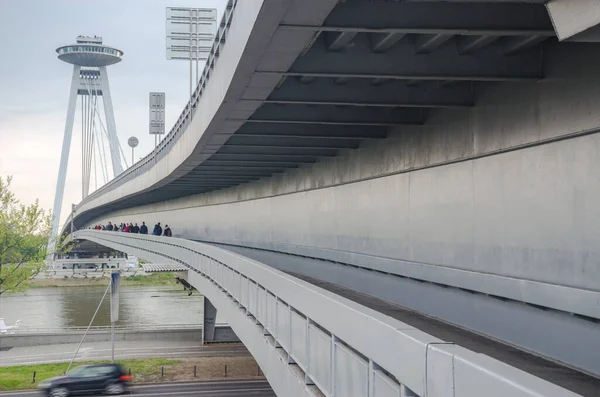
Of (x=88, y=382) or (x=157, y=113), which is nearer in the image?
(x=88, y=382)

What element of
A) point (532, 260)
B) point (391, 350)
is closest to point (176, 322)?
point (532, 260)

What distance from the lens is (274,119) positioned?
1214 centimetres

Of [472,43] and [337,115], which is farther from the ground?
[472,43]

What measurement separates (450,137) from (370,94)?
1495 mm

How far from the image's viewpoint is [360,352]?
460 centimetres

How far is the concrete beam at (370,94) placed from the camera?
1005cm

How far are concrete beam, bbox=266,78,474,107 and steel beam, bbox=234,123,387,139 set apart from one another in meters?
3.38

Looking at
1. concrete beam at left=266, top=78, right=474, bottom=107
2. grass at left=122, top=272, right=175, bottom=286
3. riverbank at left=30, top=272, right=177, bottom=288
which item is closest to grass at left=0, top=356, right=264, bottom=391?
concrete beam at left=266, top=78, right=474, bottom=107

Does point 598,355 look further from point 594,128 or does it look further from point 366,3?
point 366,3

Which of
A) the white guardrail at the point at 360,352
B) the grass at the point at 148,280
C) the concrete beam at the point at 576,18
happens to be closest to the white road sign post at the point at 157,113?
the white guardrail at the point at 360,352

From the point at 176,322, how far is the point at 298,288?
140ft

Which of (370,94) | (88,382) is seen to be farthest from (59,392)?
(370,94)

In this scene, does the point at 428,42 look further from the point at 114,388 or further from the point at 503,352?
the point at 114,388

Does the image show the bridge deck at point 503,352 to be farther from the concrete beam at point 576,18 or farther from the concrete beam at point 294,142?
the concrete beam at point 294,142
